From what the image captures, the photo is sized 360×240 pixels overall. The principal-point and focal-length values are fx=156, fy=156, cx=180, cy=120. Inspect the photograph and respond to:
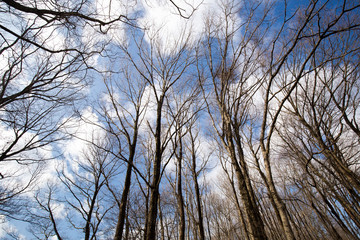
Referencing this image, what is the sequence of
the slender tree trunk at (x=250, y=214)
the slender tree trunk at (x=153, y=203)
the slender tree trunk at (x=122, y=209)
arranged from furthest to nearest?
the slender tree trunk at (x=122, y=209) < the slender tree trunk at (x=153, y=203) < the slender tree trunk at (x=250, y=214)

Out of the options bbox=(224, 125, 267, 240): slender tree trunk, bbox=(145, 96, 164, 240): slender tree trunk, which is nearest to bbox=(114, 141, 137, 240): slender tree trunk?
bbox=(145, 96, 164, 240): slender tree trunk

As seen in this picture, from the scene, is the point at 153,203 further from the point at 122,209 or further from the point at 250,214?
the point at 122,209

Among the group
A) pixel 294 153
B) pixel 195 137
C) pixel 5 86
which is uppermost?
pixel 195 137

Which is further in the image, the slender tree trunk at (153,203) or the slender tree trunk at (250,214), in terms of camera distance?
the slender tree trunk at (153,203)

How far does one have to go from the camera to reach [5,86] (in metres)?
4.40

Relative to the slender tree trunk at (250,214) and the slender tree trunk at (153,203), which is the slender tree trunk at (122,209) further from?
the slender tree trunk at (250,214)

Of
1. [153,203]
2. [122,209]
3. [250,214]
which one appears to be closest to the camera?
[250,214]

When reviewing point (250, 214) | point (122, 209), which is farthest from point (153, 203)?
point (122, 209)

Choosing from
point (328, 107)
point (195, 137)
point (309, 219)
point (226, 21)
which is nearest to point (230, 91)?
point (226, 21)

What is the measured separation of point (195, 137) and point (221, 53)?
5045 millimetres

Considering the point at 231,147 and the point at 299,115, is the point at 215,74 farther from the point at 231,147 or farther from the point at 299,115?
the point at 299,115

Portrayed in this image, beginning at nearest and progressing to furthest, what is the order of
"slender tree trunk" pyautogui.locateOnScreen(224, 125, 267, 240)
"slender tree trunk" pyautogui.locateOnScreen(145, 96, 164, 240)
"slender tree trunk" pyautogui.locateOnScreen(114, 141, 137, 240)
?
"slender tree trunk" pyautogui.locateOnScreen(224, 125, 267, 240)
"slender tree trunk" pyautogui.locateOnScreen(145, 96, 164, 240)
"slender tree trunk" pyautogui.locateOnScreen(114, 141, 137, 240)

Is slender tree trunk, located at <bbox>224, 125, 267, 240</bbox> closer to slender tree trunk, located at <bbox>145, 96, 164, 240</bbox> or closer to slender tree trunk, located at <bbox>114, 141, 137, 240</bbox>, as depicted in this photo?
slender tree trunk, located at <bbox>145, 96, 164, 240</bbox>

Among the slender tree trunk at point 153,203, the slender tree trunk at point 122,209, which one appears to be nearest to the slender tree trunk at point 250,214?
the slender tree trunk at point 153,203
